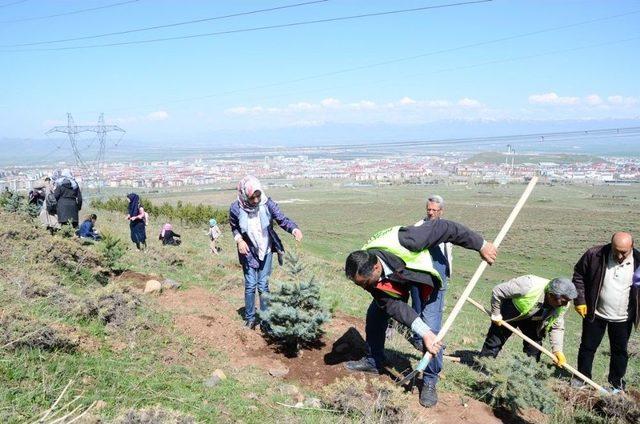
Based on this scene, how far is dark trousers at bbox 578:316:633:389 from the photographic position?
15.9ft

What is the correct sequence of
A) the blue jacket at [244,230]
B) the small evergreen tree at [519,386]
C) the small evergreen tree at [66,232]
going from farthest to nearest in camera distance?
the small evergreen tree at [66,232] → the blue jacket at [244,230] → the small evergreen tree at [519,386]

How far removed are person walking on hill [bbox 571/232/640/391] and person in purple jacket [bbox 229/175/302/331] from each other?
3107 millimetres

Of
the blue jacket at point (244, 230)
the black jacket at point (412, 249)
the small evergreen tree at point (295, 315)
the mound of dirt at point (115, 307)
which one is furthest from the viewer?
the blue jacket at point (244, 230)

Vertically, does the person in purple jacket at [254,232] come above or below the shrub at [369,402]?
above

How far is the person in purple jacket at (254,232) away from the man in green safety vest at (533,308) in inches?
90.8

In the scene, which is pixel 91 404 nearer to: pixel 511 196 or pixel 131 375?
pixel 131 375

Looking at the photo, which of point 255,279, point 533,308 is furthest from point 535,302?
point 255,279

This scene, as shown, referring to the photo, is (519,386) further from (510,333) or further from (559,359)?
(510,333)

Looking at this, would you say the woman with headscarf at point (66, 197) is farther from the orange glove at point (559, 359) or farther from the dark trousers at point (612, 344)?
the dark trousers at point (612, 344)

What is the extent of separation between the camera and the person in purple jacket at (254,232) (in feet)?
16.4

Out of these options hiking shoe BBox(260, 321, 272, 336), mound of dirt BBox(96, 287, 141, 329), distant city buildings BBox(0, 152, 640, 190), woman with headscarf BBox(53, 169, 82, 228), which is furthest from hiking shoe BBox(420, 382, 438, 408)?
distant city buildings BBox(0, 152, 640, 190)

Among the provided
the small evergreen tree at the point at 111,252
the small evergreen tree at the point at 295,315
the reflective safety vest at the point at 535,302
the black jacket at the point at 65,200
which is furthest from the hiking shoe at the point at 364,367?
the black jacket at the point at 65,200

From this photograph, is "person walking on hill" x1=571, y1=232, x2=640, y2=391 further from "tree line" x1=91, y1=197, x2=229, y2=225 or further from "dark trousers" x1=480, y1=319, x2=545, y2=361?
"tree line" x1=91, y1=197, x2=229, y2=225

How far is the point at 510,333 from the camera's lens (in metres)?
5.14
